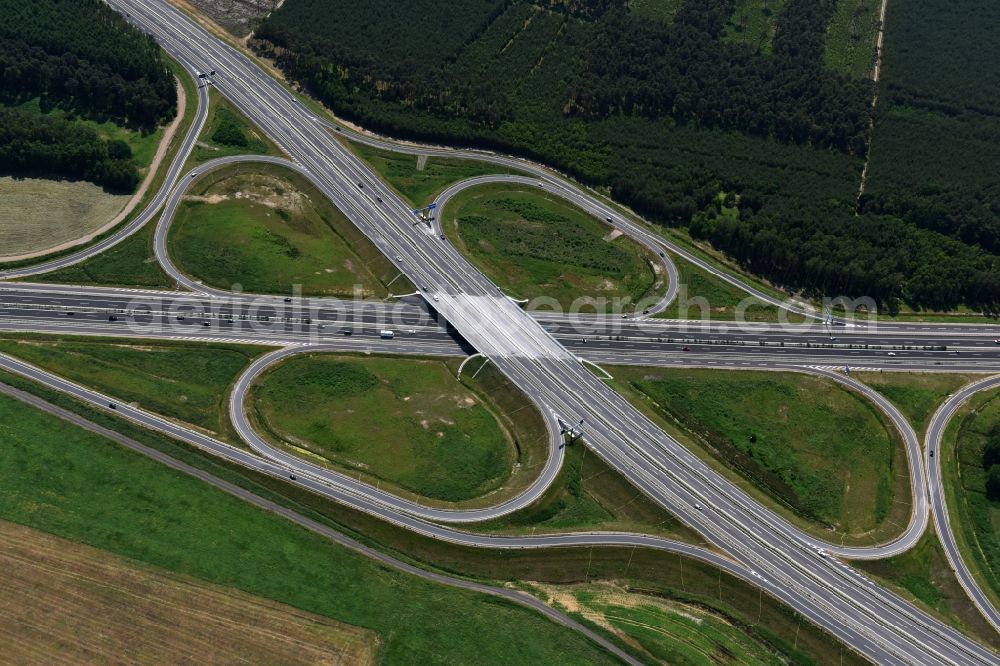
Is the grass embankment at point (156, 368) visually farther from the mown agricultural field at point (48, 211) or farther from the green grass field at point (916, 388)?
the green grass field at point (916, 388)

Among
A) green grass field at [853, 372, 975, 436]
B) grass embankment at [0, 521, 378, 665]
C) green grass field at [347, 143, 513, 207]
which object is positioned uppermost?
green grass field at [347, 143, 513, 207]

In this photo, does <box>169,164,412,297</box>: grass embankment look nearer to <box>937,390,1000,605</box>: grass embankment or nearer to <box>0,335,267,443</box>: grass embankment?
<box>0,335,267,443</box>: grass embankment

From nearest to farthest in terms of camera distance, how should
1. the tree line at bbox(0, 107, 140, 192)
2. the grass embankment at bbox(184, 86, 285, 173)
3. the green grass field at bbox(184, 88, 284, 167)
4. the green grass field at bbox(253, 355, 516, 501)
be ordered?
the green grass field at bbox(253, 355, 516, 501) → the tree line at bbox(0, 107, 140, 192) → the green grass field at bbox(184, 88, 284, 167) → the grass embankment at bbox(184, 86, 285, 173)

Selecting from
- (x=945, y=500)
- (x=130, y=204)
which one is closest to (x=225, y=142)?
(x=130, y=204)

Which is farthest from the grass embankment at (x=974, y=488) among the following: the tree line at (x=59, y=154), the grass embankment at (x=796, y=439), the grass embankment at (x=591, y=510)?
the tree line at (x=59, y=154)

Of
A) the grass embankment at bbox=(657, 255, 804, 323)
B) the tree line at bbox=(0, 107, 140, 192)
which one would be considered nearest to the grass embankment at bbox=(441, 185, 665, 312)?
the grass embankment at bbox=(657, 255, 804, 323)

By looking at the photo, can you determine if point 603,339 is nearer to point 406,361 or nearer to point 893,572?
point 406,361
